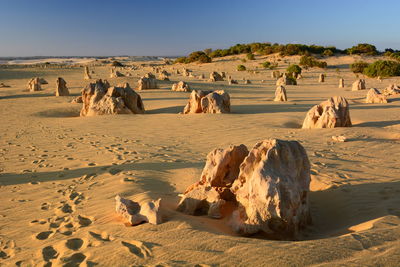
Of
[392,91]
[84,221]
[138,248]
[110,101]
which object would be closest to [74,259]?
[138,248]

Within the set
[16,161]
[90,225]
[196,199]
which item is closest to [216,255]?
[196,199]

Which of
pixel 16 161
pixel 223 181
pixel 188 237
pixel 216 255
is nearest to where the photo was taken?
pixel 216 255

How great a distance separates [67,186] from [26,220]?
4.04 ft

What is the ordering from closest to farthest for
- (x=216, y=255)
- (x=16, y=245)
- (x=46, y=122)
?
(x=216, y=255)
(x=16, y=245)
(x=46, y=122)

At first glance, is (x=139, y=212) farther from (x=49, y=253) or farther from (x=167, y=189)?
(x=167, y=189)

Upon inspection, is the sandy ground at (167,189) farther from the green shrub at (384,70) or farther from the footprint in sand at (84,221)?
the green shrub at (384,70)

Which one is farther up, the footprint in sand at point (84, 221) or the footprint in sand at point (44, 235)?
the footprint in sand at point (84, 221)

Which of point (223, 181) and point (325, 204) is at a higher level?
point (223, 181)

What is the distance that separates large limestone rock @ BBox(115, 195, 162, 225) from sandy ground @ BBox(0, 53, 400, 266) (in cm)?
10

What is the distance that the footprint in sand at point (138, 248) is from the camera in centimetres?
300

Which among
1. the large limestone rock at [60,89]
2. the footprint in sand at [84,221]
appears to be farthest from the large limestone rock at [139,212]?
the large limestone rock at [60,89]

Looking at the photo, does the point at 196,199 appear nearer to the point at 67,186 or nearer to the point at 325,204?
the point at 325,204

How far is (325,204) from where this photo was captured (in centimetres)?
465

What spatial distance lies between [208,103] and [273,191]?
8.89 metres
